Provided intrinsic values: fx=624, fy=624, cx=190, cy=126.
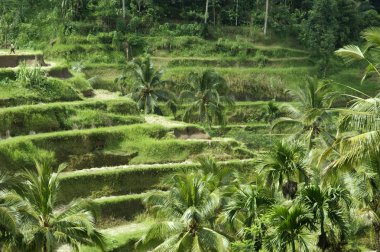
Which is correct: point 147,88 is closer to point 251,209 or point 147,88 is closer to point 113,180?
point 113,180

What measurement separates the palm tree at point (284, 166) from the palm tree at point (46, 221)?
7066mm

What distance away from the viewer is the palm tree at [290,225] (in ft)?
54.3

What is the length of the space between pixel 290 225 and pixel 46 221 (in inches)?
317

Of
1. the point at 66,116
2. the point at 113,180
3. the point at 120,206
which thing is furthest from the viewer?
the point at 66,116

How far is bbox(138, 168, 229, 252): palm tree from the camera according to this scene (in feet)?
70.0

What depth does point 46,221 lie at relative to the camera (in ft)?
65.8

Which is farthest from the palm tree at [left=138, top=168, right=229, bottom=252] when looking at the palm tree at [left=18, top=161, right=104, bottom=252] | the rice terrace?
the palm tree at [left=18, top=161, right=104, bottom=252]

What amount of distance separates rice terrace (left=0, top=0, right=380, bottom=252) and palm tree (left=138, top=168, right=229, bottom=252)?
0.16ft

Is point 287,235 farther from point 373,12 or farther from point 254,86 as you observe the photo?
point 373,12

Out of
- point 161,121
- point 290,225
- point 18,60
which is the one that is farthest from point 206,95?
point 290,225

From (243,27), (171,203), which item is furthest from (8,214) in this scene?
(243,27)

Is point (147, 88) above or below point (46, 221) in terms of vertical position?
below

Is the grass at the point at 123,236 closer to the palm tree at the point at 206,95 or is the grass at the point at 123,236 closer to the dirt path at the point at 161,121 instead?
the dirt path at the point at 161,121

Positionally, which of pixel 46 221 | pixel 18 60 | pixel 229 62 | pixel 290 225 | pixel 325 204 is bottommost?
pixel 229 62
